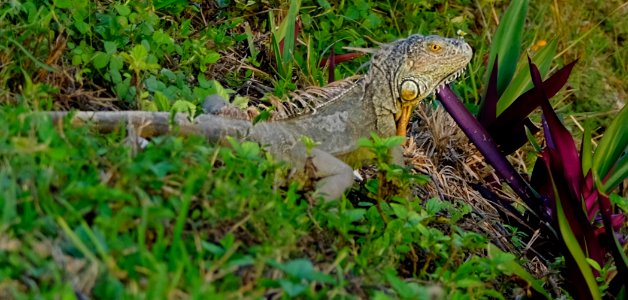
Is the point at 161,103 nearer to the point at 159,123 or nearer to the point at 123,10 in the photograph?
the point at 159,123

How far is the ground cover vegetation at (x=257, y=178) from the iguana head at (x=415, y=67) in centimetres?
49

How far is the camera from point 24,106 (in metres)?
3.67

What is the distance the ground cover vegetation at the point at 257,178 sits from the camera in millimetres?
2889

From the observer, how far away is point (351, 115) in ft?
15.9

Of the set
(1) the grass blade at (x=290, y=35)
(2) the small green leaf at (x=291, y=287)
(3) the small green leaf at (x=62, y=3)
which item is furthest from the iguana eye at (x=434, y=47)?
(2) the small green leaf at (x=291, y=287)

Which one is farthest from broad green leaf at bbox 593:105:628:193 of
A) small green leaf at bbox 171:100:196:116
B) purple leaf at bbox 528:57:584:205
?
small green leaf at bbox 171:100:196:116

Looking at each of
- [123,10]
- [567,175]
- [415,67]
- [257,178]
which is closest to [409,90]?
[415,67]

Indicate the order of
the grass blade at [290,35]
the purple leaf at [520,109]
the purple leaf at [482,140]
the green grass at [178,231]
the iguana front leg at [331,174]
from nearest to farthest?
the green grass at [178,231], the iguana front leg at [331,174], the purple leaf at [482,140], the purple leaf at [520,109], the grass blade at [290,35]

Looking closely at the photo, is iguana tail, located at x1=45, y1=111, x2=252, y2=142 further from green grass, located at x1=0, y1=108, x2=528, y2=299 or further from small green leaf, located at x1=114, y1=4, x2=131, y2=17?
small green leaf, located at x1=114, y1=4, x2=131, y2=17

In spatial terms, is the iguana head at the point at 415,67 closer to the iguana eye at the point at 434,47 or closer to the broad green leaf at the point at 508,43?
the iguana eye at the point at 434,47

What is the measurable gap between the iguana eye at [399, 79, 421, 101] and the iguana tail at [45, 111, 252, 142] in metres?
1.01

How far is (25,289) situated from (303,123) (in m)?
2.12

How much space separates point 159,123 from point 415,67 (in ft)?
5.21

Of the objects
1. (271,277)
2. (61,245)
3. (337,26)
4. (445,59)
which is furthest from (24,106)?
(337,26)
